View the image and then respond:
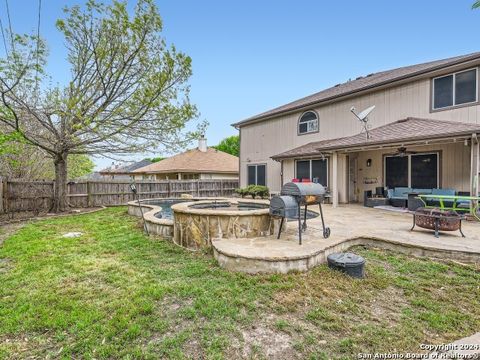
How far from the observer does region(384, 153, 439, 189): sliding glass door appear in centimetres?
955

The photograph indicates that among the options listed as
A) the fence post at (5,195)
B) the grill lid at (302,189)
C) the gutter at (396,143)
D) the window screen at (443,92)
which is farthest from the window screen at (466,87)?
the fence post at (5,195)

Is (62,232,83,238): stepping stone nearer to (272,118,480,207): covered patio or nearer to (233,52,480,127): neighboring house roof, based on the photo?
(272,118,480,207): covered patio

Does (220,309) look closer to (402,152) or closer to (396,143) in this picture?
(396,143)

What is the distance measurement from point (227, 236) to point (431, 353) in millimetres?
3370

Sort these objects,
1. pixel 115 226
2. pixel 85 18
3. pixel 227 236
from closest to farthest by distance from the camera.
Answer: pixel 227 236 < pixel 115 226 < pixel 85 18

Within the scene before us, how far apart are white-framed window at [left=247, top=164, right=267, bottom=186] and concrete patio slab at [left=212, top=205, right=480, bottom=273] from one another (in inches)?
372

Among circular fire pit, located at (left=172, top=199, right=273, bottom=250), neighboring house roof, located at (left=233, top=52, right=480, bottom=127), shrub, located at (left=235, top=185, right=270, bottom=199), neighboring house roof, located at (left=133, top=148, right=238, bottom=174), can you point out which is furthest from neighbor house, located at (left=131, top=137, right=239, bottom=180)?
circular fire pit, located at (left=172, top=199, right=273, bottom=250)

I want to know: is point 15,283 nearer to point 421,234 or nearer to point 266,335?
point 266,335

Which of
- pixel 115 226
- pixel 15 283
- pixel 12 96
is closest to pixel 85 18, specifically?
pixel 12 96

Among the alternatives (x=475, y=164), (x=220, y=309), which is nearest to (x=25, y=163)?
(x=220, y=309)

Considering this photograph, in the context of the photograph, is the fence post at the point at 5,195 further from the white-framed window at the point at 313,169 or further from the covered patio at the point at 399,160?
the white-framed window at the point at 313,169

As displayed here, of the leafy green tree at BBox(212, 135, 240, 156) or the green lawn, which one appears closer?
the green lawn

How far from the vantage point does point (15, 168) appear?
13039 mm

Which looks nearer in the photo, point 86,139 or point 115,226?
point 115,226
